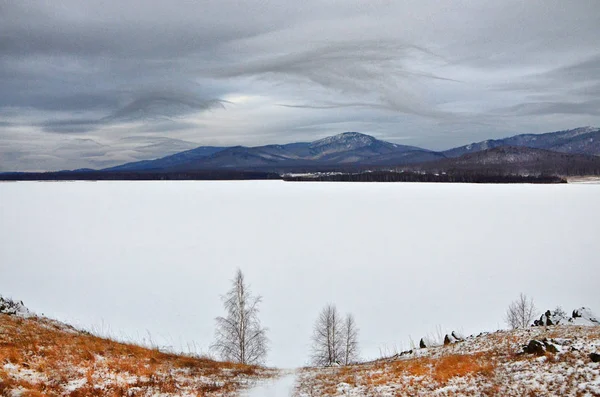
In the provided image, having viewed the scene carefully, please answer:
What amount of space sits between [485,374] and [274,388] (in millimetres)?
7288

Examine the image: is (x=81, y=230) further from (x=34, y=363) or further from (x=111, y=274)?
(x=34, y=363)

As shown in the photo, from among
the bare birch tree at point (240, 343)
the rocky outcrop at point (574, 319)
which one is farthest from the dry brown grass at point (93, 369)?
the rocky outcrop at point (574, 319)

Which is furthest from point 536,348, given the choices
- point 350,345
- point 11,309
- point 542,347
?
point 11,309

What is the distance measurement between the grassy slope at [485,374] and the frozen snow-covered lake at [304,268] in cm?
1559

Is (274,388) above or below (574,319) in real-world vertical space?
above

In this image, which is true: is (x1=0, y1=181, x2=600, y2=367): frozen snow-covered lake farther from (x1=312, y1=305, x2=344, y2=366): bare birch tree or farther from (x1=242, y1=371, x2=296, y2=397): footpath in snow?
(x1=242, y1=371, x2=296, y2=397): footpath in snow

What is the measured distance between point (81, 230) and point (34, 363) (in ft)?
279

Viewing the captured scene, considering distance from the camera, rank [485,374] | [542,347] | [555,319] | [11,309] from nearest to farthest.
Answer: [485,374], [542,347], [11,309], [555,319]

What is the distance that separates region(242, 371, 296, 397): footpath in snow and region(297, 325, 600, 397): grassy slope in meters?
0.41

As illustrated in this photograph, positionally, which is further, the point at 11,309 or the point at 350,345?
the point at 350,345

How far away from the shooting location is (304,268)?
55531 millimetres

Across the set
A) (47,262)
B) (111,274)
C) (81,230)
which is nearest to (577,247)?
(111,274)

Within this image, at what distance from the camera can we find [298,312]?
131 ft

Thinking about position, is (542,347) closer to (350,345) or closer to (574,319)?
(574,319)
